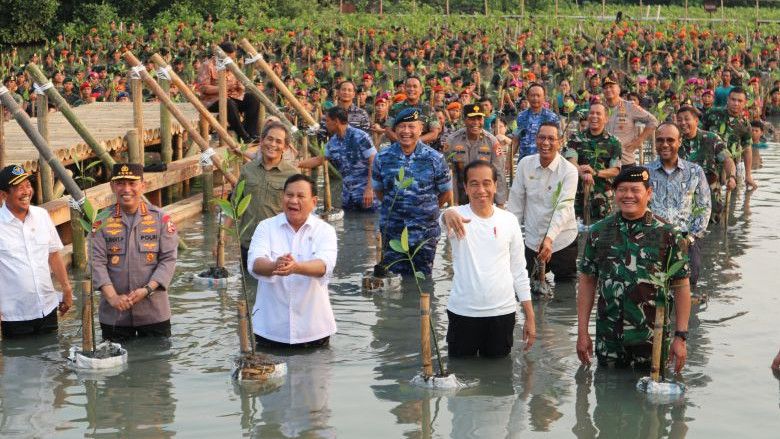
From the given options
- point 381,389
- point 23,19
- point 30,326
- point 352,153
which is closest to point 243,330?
point 381,389

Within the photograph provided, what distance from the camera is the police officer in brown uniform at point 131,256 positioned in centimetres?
905

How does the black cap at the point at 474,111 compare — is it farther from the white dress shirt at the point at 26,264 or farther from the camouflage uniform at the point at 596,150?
the white dress shirt at the point at 26,264

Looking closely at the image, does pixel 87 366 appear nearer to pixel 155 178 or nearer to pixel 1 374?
pixel 1 374

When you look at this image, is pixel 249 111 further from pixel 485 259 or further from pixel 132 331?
pixel 485 259

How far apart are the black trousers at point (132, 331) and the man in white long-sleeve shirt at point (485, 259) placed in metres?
2.28

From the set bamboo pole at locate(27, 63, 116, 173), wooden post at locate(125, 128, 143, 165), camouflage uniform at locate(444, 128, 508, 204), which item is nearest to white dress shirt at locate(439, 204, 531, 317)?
camouflage uniform at locate(444, 128, 508, 204)

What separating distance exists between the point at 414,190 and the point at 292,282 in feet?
9.79

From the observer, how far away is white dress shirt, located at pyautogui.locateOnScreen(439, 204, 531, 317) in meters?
8.37

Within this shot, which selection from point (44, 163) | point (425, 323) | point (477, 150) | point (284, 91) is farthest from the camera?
point (284, 91)

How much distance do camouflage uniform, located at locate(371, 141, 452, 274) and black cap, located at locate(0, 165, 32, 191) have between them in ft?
11.1

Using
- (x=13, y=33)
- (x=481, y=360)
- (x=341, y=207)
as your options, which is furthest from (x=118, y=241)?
(x=13, y=33)

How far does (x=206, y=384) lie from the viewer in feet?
28.0

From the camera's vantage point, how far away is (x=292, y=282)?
8.68 meters

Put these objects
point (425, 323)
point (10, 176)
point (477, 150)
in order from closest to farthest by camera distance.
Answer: point (425, 323) → point (10, 176) → point (477, 150)
